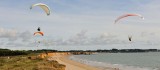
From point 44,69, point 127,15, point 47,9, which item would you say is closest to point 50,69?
point 44,69

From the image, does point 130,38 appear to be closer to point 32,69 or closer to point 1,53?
point 32,69

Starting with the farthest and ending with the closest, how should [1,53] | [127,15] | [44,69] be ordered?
[1,53], [127,15], [44,69]

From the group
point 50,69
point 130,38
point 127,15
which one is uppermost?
point 127,15

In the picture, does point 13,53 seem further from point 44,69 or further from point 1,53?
point 44,69

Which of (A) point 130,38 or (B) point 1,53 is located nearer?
(A) point 130,38

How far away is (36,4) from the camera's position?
2377cm

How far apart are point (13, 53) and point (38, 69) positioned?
2744 inches

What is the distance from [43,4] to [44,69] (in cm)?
512

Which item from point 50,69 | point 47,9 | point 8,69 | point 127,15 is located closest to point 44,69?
point 50,69

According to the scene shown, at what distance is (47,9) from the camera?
25000 millimetres

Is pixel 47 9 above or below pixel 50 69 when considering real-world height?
above

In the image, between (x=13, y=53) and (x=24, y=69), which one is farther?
(x=13, y=53)

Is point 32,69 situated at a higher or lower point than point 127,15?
lower

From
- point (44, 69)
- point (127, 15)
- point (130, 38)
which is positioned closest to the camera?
point (44, 69)
